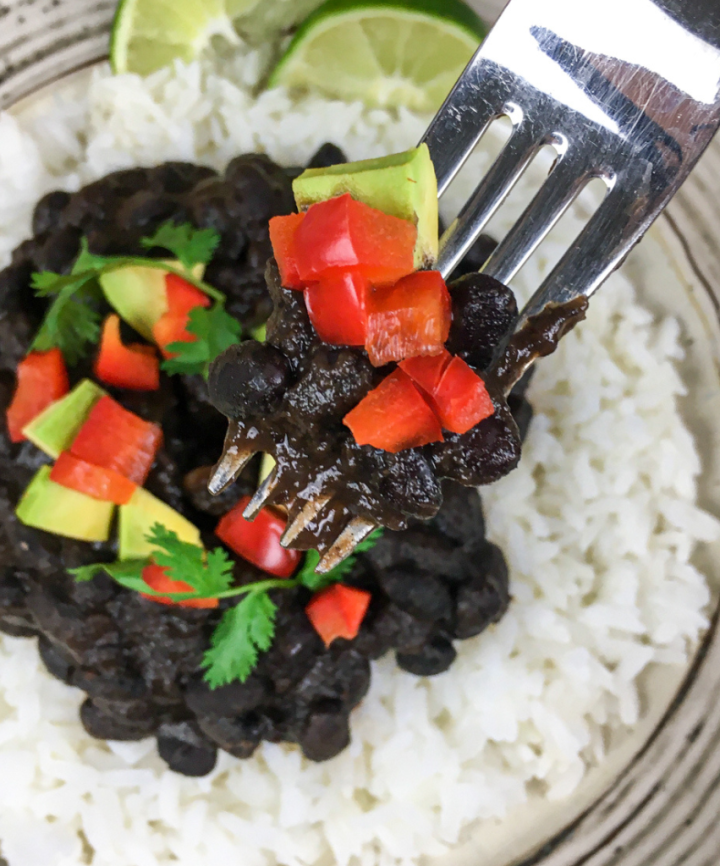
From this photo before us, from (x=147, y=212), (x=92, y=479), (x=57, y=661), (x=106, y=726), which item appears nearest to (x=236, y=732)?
(x=106, y=726)

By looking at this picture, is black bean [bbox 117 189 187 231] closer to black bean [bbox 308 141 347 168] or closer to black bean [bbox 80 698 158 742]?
black bean [bbox 308 141 347 168]

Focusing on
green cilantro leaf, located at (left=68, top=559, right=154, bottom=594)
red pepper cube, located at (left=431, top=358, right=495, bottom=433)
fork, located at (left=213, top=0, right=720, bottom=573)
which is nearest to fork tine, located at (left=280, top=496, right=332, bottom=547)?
fork, located at (left=213, top=0, right=720, bottom=573)

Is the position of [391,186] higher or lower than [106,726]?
higher

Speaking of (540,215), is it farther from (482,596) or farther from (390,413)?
(482,596)

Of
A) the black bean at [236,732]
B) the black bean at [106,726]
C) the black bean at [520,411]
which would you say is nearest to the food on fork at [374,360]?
the black bean at [520,411]

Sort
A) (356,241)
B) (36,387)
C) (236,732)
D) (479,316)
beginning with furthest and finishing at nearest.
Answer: (236,732), (36,387), (479,316), (356,241)

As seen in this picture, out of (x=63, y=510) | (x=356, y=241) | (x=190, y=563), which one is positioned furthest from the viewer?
(x=63, y=510)
